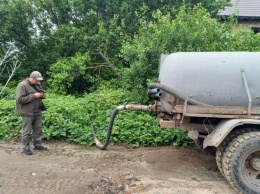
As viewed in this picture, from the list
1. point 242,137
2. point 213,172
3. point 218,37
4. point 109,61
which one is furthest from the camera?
point 109,61

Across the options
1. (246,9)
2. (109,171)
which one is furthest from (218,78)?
(246,9)

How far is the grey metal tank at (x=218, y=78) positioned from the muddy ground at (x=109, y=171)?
4.61 ft

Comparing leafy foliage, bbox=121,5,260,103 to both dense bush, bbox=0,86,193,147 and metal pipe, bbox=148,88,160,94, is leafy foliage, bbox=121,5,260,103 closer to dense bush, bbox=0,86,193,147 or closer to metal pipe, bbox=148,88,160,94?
dense bush, bbox=0,86,193,147

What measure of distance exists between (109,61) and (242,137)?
643 centimetres

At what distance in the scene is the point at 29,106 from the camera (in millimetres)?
6273

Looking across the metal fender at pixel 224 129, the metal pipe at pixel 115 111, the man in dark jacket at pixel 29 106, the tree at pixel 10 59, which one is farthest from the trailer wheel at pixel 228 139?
the tree at pixel 10 59

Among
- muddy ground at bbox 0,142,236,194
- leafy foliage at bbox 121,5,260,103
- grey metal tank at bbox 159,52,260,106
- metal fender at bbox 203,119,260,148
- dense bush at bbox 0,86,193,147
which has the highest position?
leafy foliage at bbox 121,5,260,103

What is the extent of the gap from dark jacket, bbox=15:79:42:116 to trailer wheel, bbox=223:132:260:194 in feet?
12.9

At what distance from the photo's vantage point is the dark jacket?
20.2 feet

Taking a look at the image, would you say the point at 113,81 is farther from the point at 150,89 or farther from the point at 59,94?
the point at 150,89

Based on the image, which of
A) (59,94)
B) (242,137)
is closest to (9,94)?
(59,94)

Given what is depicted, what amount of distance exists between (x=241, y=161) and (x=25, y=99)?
4.20 metres

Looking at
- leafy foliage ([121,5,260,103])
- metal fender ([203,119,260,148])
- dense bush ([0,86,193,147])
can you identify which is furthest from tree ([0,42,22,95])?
metal fender ([203,119,260,148])

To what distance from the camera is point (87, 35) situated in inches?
393
